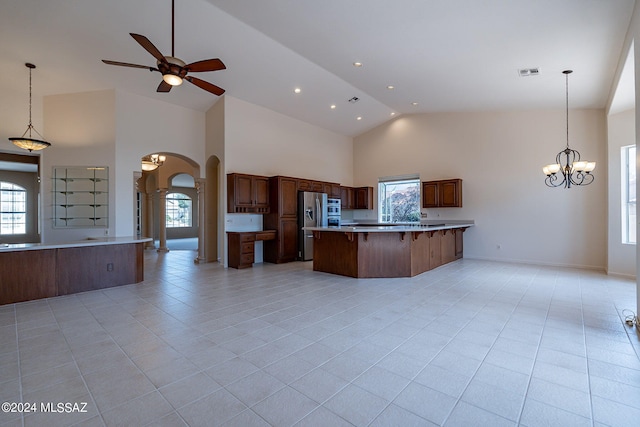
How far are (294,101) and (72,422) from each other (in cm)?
680

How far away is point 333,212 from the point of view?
27.0 feet

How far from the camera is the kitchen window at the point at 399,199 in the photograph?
8.55m

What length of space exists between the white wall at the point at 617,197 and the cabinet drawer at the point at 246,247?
23.7 feet

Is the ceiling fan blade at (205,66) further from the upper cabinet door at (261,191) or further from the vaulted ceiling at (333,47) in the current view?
the upper cabinet door at (261,191)

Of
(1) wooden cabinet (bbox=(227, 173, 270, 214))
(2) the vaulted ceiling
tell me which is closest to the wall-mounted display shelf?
(2) the vaulted ceiling

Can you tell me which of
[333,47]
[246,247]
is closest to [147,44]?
[333,47]

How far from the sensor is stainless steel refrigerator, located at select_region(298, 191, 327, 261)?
7.33 meters

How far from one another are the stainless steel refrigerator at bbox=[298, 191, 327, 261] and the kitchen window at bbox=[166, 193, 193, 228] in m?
9.59

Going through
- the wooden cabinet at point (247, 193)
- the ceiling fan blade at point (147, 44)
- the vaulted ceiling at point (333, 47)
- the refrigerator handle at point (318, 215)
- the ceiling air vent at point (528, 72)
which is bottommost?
the refrigerator handle at point (318, 215)

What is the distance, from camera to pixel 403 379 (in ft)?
6.70

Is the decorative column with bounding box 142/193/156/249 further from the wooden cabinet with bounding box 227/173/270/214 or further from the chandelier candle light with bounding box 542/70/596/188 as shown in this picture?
the chandelier candle light with bounding box 542/70/596/188

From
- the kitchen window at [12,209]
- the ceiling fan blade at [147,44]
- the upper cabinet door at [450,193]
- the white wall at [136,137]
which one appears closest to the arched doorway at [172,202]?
the white wall at [136,137]

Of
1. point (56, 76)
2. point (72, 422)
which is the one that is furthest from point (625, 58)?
point (56, 76)

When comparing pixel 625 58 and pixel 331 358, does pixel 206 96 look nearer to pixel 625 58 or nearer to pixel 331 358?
pixel 331 358
